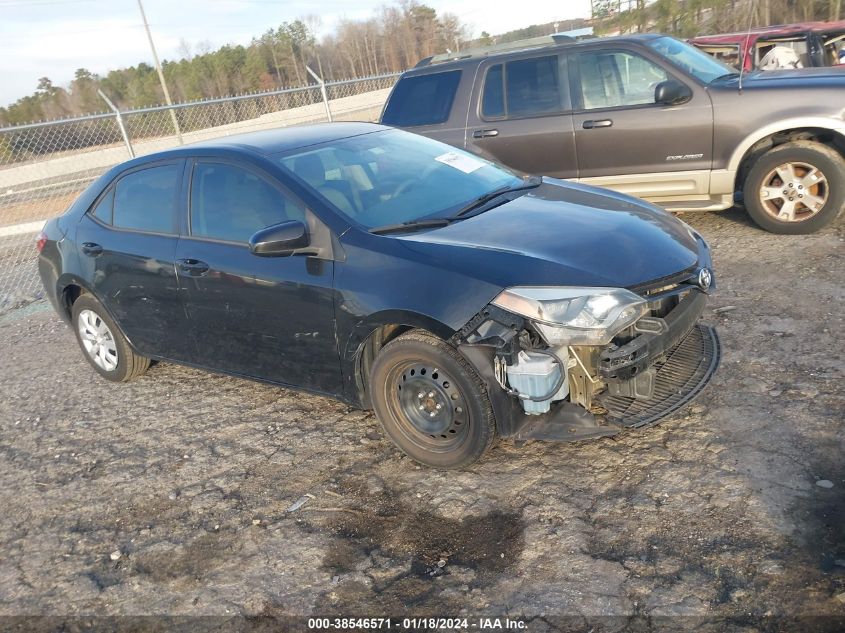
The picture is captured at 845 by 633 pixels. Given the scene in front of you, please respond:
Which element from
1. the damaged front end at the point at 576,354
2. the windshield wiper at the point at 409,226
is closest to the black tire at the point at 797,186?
the damaged front end at the point at 576,354

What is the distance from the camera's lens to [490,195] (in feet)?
13.8

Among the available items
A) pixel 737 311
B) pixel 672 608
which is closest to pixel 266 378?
pixel 672 608

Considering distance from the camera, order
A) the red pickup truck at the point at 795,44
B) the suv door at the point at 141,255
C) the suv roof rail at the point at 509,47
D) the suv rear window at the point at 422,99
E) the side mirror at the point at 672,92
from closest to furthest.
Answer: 1. the suv door at the point at 141,255
2. the side mirror at the point at 672,92
3. the suv roof rail at the point at 509,47
4. the suv rear window at the point at 422,99
5. the red pickup truck at the point at 795,44

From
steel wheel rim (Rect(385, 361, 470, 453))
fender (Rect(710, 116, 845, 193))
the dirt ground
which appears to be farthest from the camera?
fender (Rect(710, 116, 845, 193))

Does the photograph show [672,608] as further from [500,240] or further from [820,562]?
[500,240]

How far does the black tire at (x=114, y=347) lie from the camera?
206 inches

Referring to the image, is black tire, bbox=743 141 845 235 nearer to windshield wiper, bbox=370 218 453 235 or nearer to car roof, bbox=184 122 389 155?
car roof, bbox=184 122 389 155

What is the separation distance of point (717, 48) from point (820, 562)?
956cm

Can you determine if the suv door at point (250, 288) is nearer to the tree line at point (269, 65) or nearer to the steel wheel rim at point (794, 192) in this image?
the steel wheel rim at point (794, 192)

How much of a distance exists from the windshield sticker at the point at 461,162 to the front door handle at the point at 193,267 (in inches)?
63.0

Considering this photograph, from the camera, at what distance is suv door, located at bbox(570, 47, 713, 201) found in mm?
6441

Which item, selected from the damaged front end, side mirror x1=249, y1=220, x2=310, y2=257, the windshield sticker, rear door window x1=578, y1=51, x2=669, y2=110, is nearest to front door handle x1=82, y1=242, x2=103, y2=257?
side mirror x1=249, y1=220, x2=310, y2=257

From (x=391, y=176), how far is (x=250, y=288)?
105 centimetres

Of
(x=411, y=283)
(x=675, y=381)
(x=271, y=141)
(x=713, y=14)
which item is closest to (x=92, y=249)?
(x=271, y=141)
